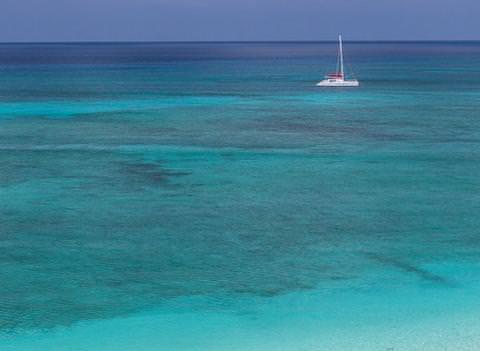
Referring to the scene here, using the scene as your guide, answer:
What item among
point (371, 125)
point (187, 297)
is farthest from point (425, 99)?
point (187, 297)

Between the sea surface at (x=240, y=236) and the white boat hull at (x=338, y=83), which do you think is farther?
the white boat hull at (x=338, y=83)

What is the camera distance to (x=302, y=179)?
88.3 ft

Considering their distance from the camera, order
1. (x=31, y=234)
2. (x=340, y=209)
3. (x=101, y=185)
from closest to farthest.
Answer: (x=31, y=234)
(x=340, y=209)
(x=101, y=185)

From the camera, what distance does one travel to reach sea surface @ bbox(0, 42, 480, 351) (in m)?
14.7

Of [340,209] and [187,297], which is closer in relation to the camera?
[187,297]

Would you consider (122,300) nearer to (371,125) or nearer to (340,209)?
(340,209)

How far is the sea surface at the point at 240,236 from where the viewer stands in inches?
580

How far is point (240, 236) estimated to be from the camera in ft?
66.9

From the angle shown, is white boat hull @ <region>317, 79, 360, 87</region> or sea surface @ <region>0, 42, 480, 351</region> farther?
white boat hull @ <region>317, 79, 360, 87</region>

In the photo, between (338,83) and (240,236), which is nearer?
(240,236)

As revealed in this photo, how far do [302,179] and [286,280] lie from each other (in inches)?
399

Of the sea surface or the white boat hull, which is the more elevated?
the white boat hull

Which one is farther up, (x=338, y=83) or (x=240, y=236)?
(x=338, y=83)

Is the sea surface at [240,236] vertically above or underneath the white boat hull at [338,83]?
underneath
